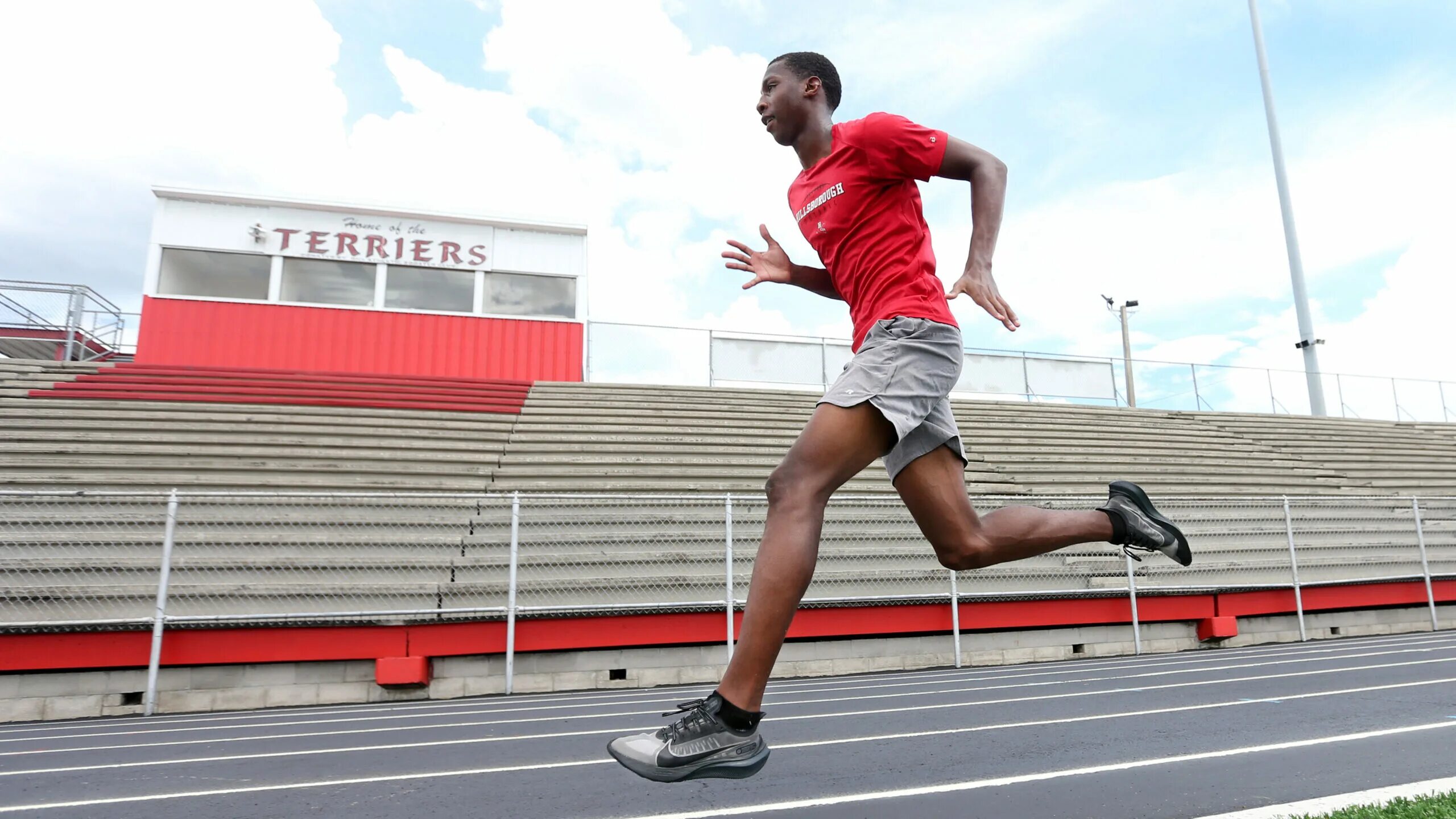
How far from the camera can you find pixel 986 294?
2.18 m

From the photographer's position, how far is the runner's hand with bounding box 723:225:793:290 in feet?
9.06

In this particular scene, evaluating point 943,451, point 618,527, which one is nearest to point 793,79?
point 943,451

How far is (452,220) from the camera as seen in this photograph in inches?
581

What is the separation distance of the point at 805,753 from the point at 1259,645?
791 centimetres

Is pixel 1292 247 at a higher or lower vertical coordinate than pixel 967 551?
higher

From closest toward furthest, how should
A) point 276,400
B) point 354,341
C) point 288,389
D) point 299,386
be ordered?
point 276,400, point 288,389, point 299,386, point 354,341

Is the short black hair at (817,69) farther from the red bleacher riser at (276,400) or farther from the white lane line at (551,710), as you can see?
the red bleacher riser at (276,400)

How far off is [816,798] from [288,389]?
462 inches

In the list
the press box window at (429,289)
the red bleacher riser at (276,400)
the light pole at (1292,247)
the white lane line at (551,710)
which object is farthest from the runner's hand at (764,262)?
the light pole at (1292,247)

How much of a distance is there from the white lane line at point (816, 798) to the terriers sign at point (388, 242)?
12.9 metres

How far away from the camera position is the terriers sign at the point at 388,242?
46.4 ft

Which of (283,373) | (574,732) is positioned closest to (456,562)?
(574,732)

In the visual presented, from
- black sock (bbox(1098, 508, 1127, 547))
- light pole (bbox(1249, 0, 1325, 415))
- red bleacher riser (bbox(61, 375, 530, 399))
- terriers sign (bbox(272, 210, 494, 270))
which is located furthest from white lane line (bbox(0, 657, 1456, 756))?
light pole (bbox(1249, 0, 1325, 415))

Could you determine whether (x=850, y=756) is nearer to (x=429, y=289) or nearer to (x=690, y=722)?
(x=690, y=722)
